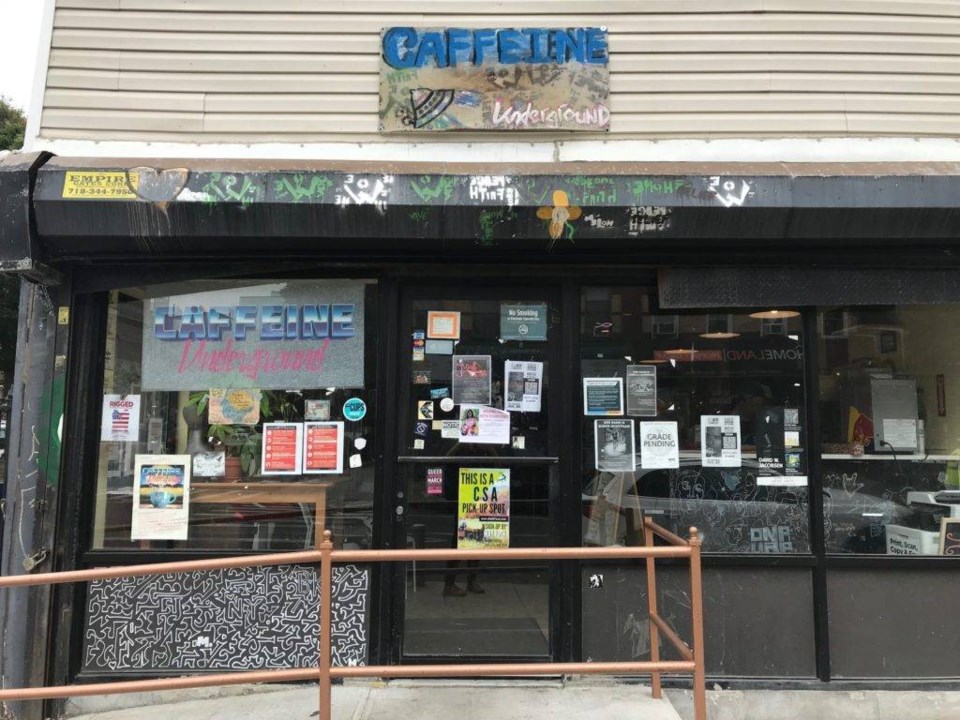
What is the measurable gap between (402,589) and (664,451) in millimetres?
2011

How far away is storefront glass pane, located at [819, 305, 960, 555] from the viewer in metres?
4.37

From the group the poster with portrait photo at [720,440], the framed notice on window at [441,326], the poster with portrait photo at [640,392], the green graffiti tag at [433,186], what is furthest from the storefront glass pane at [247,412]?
the poster with portrait photo at [720,440]

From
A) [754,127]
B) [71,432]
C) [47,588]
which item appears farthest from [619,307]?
[47,588]

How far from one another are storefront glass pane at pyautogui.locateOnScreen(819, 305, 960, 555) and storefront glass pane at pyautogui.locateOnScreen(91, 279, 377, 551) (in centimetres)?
320

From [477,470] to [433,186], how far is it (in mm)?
1887

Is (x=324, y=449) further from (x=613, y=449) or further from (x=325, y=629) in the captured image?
(x=613, y=449)

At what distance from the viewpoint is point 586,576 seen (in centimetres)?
425

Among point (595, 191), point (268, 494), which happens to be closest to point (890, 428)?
point (595, 191)

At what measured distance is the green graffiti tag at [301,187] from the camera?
151 inches

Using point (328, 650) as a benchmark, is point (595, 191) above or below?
above

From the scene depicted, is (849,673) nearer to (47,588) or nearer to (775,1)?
(775,1)

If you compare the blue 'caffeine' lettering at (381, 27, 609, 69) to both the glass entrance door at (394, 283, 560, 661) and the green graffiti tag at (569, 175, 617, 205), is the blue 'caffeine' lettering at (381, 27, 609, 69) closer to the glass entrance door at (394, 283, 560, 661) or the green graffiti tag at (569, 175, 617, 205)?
the green graffiti tag at (569, 175, 617, 205)

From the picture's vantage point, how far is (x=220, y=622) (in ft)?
13.7

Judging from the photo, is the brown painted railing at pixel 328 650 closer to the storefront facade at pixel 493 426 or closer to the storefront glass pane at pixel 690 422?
the storefront facade at pixel 493 426
